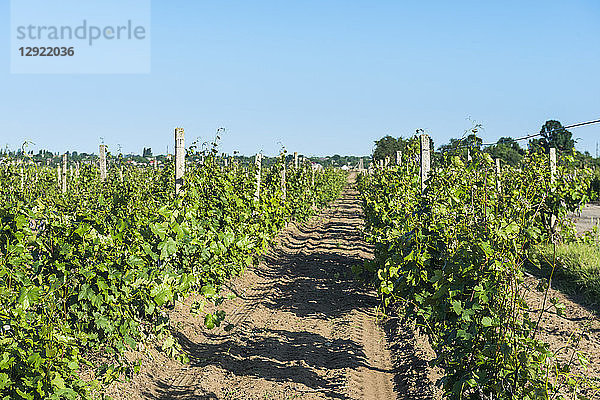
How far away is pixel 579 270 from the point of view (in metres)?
8.46

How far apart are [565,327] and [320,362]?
312 centimetres

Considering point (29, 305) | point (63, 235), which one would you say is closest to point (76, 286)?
point (63, 235)

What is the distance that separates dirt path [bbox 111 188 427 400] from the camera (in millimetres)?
4980

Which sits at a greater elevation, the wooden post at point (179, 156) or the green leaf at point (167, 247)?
the wooden post at point (179, 156)

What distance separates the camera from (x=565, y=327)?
6.78 metres

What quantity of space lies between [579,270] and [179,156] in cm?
597

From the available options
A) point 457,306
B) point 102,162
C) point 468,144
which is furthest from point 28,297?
point 102,162

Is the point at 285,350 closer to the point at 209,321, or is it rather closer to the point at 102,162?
the point at 209,321

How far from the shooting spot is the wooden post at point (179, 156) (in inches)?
288

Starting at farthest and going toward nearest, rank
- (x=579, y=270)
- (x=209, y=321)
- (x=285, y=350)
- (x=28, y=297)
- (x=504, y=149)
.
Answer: (x=504, y=149) < (x=579, y=270) < (x=285, y=350) < (x=209, y=321) < (x=28, y=297)

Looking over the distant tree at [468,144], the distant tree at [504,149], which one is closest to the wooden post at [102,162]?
the distant tree at [504,149]

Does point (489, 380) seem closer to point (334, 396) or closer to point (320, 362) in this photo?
point (334, 396)

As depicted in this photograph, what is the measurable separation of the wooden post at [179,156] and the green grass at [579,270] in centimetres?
480

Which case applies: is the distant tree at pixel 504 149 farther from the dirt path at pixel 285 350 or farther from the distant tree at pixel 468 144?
the dirt path at pixel 285 350
